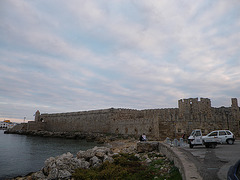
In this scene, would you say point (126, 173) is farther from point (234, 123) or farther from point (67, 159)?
point (234, 123)

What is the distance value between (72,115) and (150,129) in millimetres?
29632

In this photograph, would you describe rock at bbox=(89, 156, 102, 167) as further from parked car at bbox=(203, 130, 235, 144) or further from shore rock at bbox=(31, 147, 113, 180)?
parked car at bbox=(203, 130, 235, 144)

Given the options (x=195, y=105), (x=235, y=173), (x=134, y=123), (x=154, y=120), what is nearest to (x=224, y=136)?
(x=235, y=173)

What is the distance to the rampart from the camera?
63.8 ft

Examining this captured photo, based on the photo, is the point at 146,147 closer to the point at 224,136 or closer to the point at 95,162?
the point at 95,162

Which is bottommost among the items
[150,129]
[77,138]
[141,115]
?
[77,138]

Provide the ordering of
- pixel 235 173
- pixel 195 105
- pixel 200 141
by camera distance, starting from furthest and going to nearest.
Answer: pixel 195 105
pixel 200 141
pixel 235 173

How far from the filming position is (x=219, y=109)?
31.3 metres

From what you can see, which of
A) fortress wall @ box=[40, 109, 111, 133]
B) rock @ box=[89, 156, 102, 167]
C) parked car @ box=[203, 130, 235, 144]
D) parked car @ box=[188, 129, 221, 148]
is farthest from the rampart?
rock @ box=[89, 156, 102, 167]

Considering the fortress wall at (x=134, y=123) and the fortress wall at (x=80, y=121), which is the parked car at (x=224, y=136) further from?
the fortress wall at (x=80, y=121)

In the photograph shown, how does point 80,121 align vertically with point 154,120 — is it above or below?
below

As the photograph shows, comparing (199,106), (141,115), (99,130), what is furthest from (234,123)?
(99,130)

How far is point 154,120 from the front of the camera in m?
24.9

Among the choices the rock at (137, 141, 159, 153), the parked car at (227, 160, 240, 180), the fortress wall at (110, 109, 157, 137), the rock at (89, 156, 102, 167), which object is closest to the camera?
the parked car at (227, 160, 240, 180)
